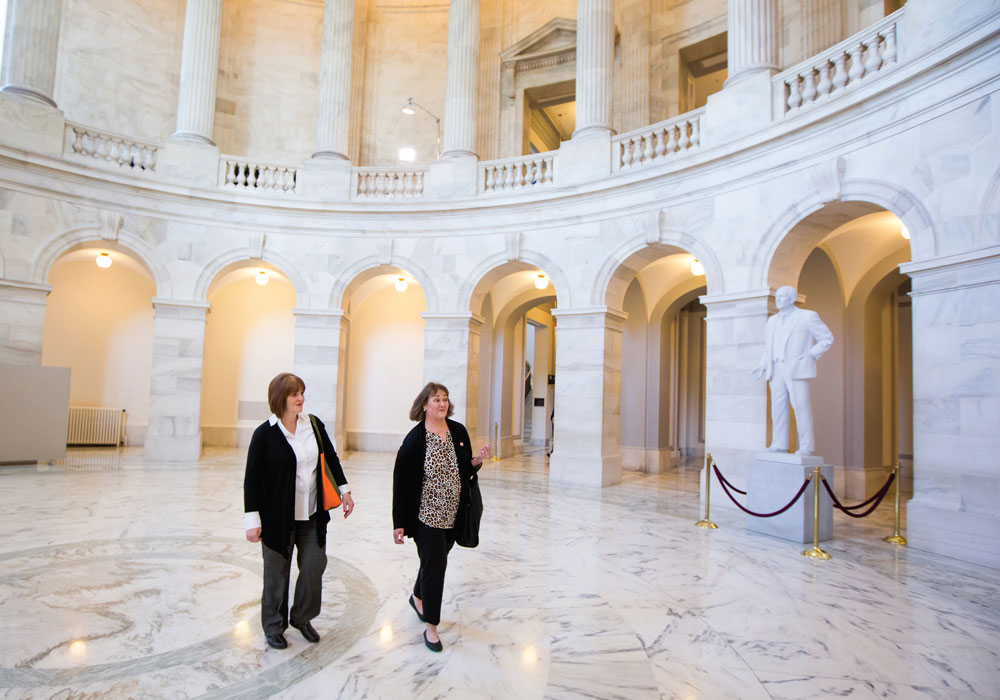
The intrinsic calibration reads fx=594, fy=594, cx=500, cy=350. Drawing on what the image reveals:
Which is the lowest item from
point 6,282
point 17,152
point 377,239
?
point 6,282

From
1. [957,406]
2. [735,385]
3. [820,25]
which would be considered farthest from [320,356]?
[820,25]

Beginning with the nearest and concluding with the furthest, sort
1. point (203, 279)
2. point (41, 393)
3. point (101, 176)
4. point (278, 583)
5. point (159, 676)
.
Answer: point (159, 676) → point (278, 583) → point (41, 393) → point (101, 176) → point (203, 279)

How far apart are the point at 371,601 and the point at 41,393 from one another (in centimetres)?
1032

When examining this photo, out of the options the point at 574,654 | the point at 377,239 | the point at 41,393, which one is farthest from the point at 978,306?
the point at 41,393

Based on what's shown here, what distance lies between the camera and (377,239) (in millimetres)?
14078

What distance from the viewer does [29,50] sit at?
485 inches

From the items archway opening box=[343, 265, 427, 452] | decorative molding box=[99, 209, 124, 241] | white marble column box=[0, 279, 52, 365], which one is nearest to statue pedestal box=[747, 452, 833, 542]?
archway opening box=[343, 265, 427, 452]

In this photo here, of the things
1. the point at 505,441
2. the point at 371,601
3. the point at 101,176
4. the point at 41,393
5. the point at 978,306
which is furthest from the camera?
the point at 505,441

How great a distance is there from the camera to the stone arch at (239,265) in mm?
13594

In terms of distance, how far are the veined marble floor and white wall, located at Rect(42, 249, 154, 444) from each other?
8072 millimetres

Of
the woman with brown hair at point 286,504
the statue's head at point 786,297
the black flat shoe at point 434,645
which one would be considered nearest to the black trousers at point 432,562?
the black flat shoe at point 434,645

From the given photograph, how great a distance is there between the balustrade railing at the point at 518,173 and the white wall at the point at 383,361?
172 inches

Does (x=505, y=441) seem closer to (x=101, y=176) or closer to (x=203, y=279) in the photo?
(x=203, y=279)

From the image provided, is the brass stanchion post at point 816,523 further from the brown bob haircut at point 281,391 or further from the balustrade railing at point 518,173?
the balustrade railing at point 518,173
